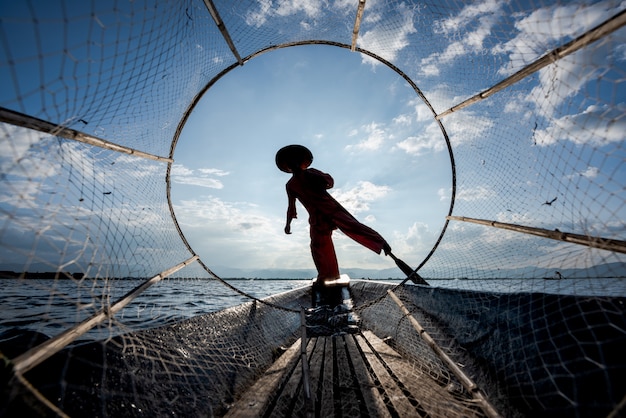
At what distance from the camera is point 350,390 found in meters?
2.49

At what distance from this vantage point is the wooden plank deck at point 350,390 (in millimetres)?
2115

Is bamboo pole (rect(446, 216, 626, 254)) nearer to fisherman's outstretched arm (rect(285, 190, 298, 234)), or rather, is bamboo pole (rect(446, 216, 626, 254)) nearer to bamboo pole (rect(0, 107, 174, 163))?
bamboo pole (rect(0, 107, 174, 163))

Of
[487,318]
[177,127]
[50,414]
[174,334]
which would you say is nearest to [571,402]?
[487,318]

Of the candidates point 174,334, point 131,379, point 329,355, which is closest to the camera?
point 131,379

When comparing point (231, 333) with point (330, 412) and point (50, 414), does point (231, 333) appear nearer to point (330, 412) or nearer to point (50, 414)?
point (330, 412)

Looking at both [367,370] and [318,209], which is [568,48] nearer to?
[367,370]

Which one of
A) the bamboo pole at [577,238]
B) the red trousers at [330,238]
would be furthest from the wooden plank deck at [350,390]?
the red trousers at [330,238]

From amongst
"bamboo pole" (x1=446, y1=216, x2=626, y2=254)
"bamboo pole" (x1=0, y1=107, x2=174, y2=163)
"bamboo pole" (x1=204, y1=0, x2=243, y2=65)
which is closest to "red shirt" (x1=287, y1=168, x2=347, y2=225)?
"bamboo pole" (x1=204, y1=0, x2=243, y2=65)

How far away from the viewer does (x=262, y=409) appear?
2.20 meters

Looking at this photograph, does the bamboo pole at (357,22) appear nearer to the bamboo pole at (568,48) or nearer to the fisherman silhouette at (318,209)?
the bamboo pole at (568,48)

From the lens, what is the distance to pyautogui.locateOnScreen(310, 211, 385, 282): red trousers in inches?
216

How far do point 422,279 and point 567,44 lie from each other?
4.23 meters

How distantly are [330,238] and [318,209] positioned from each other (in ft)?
2.56

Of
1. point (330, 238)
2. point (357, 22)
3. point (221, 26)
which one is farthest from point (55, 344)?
point (330, 238)
